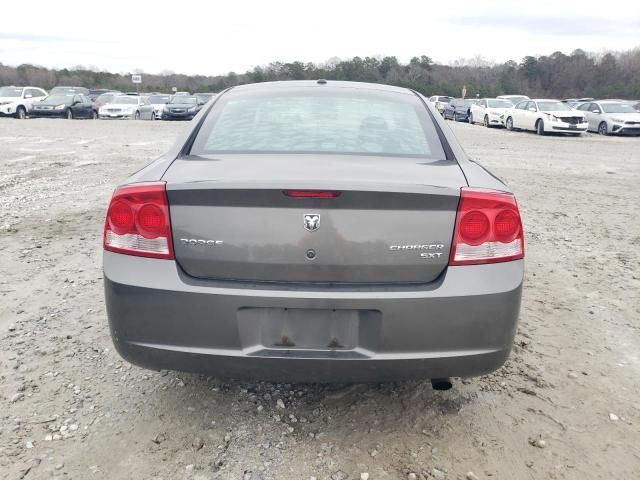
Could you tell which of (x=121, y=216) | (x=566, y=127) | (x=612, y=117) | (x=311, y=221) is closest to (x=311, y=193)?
(x=311, y=221)

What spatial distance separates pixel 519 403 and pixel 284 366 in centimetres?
142

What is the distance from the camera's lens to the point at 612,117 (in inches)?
936

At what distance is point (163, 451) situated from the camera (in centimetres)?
259

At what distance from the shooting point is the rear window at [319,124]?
2.98 m

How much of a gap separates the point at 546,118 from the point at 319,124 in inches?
871

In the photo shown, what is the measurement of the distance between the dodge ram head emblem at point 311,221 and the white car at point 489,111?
26.7 m

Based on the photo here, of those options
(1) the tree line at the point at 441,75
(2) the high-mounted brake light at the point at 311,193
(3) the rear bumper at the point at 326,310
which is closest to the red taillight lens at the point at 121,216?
(3) the rear bumper at the point at 326,310

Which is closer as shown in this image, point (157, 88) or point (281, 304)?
point (281, 304)

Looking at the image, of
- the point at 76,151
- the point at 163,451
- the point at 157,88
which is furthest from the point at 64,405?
the point at 157,88

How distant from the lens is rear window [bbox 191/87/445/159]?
2984mm

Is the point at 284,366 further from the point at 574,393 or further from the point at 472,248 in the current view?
the point at 574,393

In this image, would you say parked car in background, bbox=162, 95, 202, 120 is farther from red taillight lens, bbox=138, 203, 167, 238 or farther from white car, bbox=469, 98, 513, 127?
red taillight lens, bbox=138, 203, 167, 238

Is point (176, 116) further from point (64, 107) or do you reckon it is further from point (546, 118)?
point (546, 118)

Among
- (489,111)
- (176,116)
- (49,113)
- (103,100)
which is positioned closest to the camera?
(489,111)
